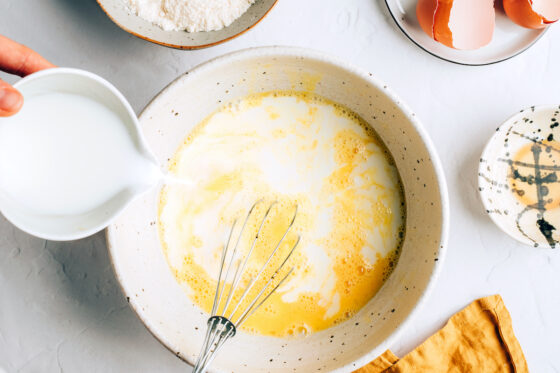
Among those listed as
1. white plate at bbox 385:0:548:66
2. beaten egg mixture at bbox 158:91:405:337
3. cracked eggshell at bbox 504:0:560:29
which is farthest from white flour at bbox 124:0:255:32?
cracked eggshell at bbox 504:0:560:29

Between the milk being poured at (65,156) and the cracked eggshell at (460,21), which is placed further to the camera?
the cracked eggshell at (460,21)

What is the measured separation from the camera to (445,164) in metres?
0.75

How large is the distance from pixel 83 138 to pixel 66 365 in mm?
405

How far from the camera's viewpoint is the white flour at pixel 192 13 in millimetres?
668

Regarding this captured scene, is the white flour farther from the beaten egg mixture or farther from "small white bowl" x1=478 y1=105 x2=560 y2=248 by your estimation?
"small white bowl" x1=478 y1=105 x2=560 y2=248

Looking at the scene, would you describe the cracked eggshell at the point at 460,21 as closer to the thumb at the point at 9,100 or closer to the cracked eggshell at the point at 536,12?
the cracked eggshell at the point at 536,12

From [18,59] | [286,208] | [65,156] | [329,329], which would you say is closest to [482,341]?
[329,329]

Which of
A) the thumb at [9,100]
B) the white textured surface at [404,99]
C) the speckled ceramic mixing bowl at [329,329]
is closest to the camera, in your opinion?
the thumb at [9,100]

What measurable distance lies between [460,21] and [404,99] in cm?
14

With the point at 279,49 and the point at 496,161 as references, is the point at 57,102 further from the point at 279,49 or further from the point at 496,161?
the point at 496,161

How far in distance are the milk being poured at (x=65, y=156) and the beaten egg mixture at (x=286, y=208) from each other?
16 cm

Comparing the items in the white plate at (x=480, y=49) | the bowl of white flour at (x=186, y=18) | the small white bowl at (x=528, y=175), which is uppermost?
the white plate at (x=480, y=49)

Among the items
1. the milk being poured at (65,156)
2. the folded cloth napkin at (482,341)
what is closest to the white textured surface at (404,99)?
the folded cloth napkin at (482,341)

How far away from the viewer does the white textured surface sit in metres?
0.72
